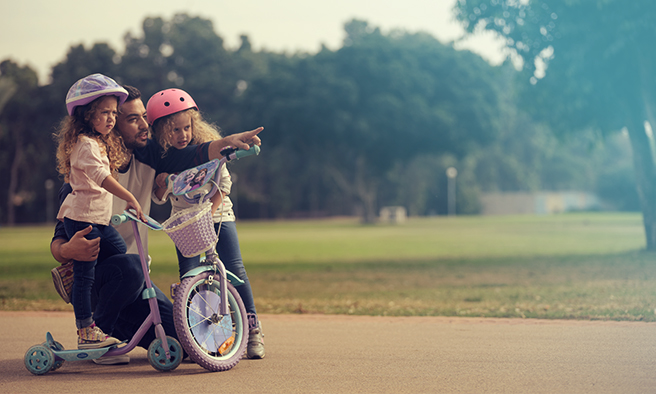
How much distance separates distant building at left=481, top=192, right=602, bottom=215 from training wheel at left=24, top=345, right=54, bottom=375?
71.3 meters

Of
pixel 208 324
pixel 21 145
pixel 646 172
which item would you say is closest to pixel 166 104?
pixel 208 324

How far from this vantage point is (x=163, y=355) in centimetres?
477

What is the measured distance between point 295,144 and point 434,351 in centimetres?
3971

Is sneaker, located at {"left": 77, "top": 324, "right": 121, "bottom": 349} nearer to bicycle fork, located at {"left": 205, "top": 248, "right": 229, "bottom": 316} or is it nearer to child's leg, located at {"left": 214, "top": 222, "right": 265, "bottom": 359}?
bicycle fork, located at {"left": 205, "top": 248, "right": 229, "bottom": 316}

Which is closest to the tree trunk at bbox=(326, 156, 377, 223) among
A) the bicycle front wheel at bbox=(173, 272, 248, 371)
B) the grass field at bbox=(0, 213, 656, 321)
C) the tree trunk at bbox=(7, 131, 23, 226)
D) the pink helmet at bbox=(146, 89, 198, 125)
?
the tree trunk at bbox=(7, 131, 23, 226)

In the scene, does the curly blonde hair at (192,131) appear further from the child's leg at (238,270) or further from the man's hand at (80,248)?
the man's hand at (80,248)

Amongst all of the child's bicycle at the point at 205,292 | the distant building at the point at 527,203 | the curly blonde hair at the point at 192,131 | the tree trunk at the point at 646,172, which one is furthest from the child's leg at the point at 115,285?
the distant building at the point at 527,203

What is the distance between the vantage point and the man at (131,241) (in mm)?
4785

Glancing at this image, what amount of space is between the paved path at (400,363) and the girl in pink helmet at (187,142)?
61cm

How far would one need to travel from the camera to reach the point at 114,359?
5.12m

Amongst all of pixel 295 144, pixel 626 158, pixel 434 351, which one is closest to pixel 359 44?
pixel 295 144

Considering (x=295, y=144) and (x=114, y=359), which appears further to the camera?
(x=295, y=144)

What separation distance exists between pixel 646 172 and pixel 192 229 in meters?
16.8

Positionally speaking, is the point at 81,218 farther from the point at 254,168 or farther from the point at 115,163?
the point at 254,168
